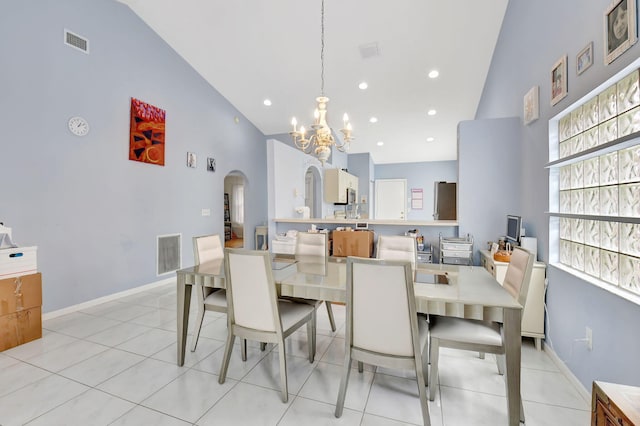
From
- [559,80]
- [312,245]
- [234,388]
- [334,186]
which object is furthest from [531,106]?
[334,186]

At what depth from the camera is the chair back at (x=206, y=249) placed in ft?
8.12

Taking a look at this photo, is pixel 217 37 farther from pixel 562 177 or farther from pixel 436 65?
pixel 562 177

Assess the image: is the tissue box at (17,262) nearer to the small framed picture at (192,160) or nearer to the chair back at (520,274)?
the small framed picture at (192,160)

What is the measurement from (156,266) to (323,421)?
3.70 m

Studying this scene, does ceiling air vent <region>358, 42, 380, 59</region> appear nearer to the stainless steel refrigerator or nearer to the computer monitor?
the stainless steel refrigerator

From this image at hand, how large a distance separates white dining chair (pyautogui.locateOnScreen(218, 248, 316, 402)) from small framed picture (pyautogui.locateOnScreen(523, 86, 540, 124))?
8.75 ft

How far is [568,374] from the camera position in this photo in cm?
194

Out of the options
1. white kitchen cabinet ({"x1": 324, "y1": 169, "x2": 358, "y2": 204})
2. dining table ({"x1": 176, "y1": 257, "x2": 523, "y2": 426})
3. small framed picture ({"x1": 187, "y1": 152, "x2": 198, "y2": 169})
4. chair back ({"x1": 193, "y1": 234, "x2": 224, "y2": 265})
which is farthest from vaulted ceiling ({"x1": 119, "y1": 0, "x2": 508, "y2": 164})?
dining table ({"x1": 176, "y1": 257, "x2": 523, "y2": 426})

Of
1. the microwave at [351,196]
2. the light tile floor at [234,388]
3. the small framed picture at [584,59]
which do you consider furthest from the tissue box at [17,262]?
the microwave at [351,196]

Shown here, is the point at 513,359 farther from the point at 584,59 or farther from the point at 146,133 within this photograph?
the point at 146,133

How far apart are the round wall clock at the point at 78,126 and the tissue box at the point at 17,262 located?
1452 mm

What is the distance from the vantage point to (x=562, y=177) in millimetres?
2223

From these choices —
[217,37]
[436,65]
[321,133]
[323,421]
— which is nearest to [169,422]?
[323,421]

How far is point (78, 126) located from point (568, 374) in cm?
518
